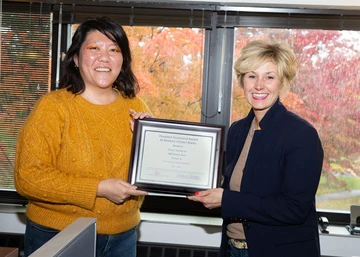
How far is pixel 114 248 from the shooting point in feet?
6.91

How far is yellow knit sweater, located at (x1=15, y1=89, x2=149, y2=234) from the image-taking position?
1.98 m

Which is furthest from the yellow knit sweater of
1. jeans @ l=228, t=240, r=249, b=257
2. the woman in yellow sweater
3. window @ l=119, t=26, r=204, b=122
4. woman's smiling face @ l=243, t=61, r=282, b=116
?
window @ l=119, t=26, r=204, b=122

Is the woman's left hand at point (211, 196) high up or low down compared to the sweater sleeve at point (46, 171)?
down

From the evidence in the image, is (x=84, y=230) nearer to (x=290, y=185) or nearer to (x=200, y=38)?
(x=290, y=185)

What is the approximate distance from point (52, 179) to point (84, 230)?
0.57 m

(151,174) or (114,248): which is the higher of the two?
(151,174)

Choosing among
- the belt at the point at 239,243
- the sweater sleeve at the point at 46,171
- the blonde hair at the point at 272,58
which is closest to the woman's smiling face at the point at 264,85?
the blonde hair at the point at 272,58

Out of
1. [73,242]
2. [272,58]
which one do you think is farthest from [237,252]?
[73,242]

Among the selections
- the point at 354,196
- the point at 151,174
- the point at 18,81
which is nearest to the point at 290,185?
the point at 151,174

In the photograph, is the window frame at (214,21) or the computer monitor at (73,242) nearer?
the computer monitor at (73,242)

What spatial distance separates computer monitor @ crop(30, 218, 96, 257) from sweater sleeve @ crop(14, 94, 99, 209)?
437 millimetres

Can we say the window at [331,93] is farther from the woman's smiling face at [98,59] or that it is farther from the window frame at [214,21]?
the woman's smiling face at [98,59]

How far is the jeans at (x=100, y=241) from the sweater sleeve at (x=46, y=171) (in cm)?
13

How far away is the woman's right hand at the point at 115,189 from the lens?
199cm
